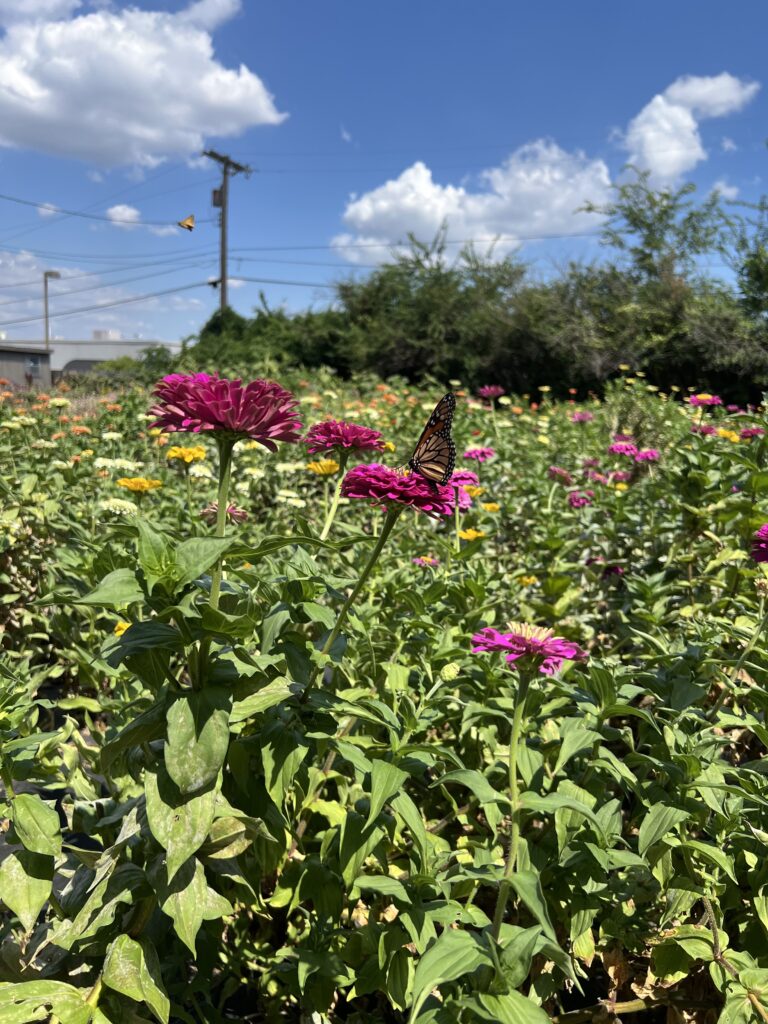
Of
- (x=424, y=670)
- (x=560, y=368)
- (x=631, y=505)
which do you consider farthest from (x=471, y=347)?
(x=424, y=670)

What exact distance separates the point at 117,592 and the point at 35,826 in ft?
1.75

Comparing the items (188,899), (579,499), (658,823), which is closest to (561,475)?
(579,499)

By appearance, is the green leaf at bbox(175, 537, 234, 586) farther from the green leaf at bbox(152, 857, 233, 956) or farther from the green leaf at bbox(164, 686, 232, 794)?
the green leaf at bbox(152, 857, 233, 956)

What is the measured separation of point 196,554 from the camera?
3.45 feet

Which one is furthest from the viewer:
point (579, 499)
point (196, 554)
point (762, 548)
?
point (579, 499)

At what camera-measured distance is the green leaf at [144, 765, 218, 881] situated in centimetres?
109

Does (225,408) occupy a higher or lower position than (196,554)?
higher

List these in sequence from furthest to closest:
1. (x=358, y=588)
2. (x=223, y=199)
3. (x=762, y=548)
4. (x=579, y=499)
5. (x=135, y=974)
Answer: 1. (x=223, y=199)
2. (x=579, y=499)
3. (x=762, y=548)
4. (x=358, y=588)
5. (x=135, y=974)

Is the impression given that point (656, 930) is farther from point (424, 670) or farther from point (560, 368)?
point (560, 368)

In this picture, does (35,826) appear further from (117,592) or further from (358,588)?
(358,588)

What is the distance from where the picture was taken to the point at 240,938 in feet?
5.56

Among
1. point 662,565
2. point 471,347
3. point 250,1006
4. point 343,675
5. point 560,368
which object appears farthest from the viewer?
point 471,347

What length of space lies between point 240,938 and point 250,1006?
1.01 feet

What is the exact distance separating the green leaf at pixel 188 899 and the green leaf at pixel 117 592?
488 mm
